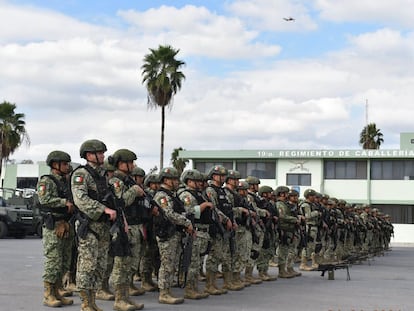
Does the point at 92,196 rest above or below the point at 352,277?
above

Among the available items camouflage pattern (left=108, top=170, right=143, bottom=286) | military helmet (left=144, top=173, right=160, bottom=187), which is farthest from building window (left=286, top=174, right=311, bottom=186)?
camouflage pattern (left=108, top=170, right=143, bottom=286)

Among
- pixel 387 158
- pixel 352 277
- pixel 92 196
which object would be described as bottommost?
pixel 352 277

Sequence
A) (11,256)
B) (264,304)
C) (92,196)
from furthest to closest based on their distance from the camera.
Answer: (11,256) < (264,304) < (92,196)

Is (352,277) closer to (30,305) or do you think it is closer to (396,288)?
(396,288)

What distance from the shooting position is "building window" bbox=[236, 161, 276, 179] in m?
40.9

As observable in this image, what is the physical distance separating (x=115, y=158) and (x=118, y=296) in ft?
5.99

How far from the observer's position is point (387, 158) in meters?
38.2

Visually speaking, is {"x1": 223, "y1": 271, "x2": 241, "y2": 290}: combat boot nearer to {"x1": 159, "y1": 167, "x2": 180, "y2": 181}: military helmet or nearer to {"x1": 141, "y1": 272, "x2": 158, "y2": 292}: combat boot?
{"x1": 141, "y1": 272, "x2": 158, "y2": 292}: combat boot

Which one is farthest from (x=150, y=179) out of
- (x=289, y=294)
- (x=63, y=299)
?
(x=63, y=299)

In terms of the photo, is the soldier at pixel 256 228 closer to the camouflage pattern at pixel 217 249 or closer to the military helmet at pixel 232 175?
the military helmet at pixel 232 175

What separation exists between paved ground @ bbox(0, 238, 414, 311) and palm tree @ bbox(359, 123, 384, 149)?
47.2 m

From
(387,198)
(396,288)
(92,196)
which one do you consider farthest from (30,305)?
(387,198)

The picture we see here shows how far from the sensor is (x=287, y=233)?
45.4ft

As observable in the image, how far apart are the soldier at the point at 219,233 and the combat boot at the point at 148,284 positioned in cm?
90
